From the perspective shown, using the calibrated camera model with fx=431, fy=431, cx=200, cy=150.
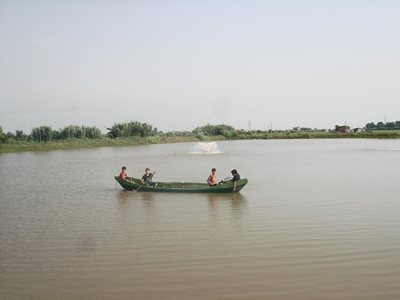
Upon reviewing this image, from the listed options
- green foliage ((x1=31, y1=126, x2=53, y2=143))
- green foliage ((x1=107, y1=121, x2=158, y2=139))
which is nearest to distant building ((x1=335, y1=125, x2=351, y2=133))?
green foliage ((x1=107, y1=121, x2=158, y2=139))

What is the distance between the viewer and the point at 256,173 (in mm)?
30984

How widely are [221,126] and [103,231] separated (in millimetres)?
118201

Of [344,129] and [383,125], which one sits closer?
[344,129]

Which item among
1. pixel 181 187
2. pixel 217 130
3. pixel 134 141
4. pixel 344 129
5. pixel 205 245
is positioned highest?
pixel 217 130

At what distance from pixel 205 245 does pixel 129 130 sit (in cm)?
8616

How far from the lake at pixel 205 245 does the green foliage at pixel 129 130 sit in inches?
2898

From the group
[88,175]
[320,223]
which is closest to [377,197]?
[320,223]

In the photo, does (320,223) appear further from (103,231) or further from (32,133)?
(32,133)

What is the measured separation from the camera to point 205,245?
1127cm

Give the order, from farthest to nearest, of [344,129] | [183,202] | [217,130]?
1. [344,129]
2. [217,130]
3. [183,202]

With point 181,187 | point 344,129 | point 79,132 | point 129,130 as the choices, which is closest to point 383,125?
point 344,129

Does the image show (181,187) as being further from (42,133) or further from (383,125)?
(383,125)

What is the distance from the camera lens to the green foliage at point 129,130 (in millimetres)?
94312

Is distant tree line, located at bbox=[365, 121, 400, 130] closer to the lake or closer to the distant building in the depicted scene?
the distant building
